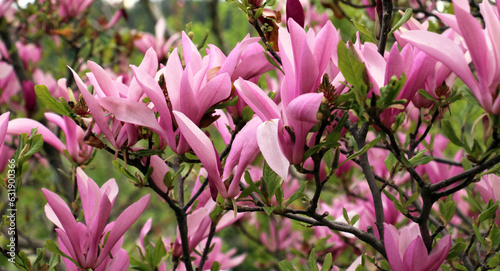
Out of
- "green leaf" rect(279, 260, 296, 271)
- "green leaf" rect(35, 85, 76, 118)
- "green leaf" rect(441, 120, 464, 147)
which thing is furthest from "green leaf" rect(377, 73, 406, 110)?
"green leaf" rect(35, 85, 76, 118)

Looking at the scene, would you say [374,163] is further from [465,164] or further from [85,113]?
[85,113]

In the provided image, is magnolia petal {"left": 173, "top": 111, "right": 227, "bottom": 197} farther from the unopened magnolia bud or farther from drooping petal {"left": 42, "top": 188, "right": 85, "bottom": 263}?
drooping petal {"left": 42, "top": 188, "right": 85, "bottom": 263}

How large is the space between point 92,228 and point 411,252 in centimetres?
55

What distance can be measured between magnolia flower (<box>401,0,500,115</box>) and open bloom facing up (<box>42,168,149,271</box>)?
55cm

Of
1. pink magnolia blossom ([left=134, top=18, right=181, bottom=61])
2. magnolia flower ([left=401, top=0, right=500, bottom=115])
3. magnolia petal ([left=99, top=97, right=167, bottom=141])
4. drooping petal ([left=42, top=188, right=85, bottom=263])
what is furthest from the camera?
pink magnolia blossom ([left=134, top=18, right=181, bottom=61])

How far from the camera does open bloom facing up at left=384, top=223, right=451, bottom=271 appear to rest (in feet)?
2.46

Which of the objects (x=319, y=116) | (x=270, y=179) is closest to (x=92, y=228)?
(x=270, y=179)

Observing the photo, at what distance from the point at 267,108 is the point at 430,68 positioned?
0.85ft

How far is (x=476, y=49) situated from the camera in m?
0.60

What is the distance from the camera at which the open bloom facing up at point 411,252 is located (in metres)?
0.75

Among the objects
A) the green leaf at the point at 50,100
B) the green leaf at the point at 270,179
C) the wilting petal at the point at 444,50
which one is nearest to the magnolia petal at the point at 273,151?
the green leaf at the point at 270,179

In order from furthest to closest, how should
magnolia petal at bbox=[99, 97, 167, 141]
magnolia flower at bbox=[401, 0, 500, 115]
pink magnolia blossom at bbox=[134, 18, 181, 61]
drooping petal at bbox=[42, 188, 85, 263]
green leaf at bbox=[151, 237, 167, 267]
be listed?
1. pink magnolia blossom at bbox=[134, 18, 181, 61]
2. green leaf at bbox=[151, 237, 167, 267]
3. drooping petal at bbox=[42, 188, 85, 263]
4. magnolia petal at bbox=[99, 97, 167, 141]
5. magnolia flower at bbox=[401, 0, 500, 115]

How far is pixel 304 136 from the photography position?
2.18 ft

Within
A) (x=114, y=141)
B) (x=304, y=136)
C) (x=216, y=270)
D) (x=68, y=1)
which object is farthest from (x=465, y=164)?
(x=68, y=1)
